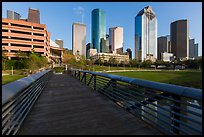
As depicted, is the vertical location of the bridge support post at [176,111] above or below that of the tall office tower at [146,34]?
below

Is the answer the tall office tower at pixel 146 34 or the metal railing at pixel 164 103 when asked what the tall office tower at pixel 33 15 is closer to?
the tall office tower at pixel 146 34

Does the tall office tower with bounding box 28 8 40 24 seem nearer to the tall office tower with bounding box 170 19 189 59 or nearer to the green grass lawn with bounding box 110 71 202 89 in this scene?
the tall office tower with bounding box 170 19 189 59

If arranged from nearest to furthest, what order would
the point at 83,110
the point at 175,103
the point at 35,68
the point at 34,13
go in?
the point at 175,103 < the point at 83,110 < the point at 35,68 < the point at 34,13

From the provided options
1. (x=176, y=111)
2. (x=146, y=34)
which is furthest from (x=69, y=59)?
(x=146, y=34)

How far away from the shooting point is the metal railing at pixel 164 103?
8.96 feet

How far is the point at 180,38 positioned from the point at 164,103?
200810 millimetres

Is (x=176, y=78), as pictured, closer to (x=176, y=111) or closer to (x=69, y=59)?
(x=69, y=59)

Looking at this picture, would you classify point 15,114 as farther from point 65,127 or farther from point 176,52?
point 176,52

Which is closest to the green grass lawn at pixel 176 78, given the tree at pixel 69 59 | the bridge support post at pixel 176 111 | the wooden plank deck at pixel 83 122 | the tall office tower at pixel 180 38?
the tree at pixel 69 59

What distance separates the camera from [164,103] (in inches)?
132

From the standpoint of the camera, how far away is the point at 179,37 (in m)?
185

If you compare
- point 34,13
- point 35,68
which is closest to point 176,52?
point 34,13

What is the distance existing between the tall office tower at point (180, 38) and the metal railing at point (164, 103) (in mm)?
190351

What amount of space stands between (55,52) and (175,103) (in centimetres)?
11663
